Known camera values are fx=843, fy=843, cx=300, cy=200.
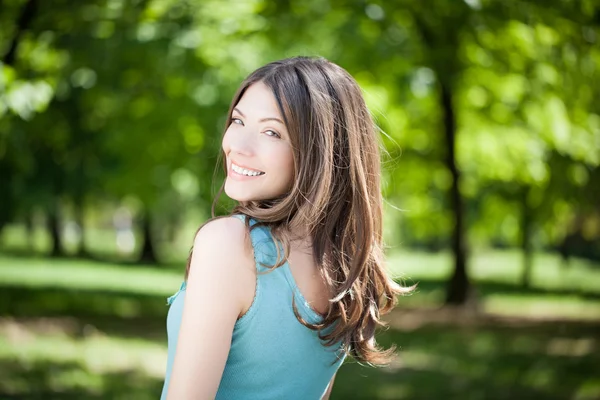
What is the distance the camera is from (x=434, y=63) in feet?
31.7

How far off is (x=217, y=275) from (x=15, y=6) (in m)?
9.07

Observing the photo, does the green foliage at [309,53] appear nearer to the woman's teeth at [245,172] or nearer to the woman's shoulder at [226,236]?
the woman's teeth at [245,172]

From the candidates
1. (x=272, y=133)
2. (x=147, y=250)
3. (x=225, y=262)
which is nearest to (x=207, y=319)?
(x=225, y=262)

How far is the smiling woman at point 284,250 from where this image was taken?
5.68 ft

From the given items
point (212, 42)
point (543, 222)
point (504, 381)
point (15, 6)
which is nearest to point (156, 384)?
point (504, 381)

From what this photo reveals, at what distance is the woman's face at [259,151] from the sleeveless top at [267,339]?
0.15 m

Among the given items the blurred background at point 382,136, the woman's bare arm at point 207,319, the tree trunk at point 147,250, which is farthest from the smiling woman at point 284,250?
the tree trunk at point 147,250

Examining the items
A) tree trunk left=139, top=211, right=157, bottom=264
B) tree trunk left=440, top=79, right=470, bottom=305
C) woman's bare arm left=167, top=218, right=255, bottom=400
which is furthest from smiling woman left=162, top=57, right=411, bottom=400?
tree trunk left=139, top=211, right=157, bottom=264

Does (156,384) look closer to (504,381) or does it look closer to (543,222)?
(504,381)

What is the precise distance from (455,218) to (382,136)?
151 inches

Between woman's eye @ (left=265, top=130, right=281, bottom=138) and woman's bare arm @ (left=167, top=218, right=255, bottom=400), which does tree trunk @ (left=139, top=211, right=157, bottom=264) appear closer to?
woman's eye @ (left=265, top=130, right=281, bottom=138)

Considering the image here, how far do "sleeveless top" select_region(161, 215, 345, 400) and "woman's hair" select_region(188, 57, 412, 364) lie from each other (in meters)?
0.04

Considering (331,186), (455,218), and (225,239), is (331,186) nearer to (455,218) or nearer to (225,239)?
(225,239)

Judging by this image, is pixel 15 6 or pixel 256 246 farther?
pixel 15 6
